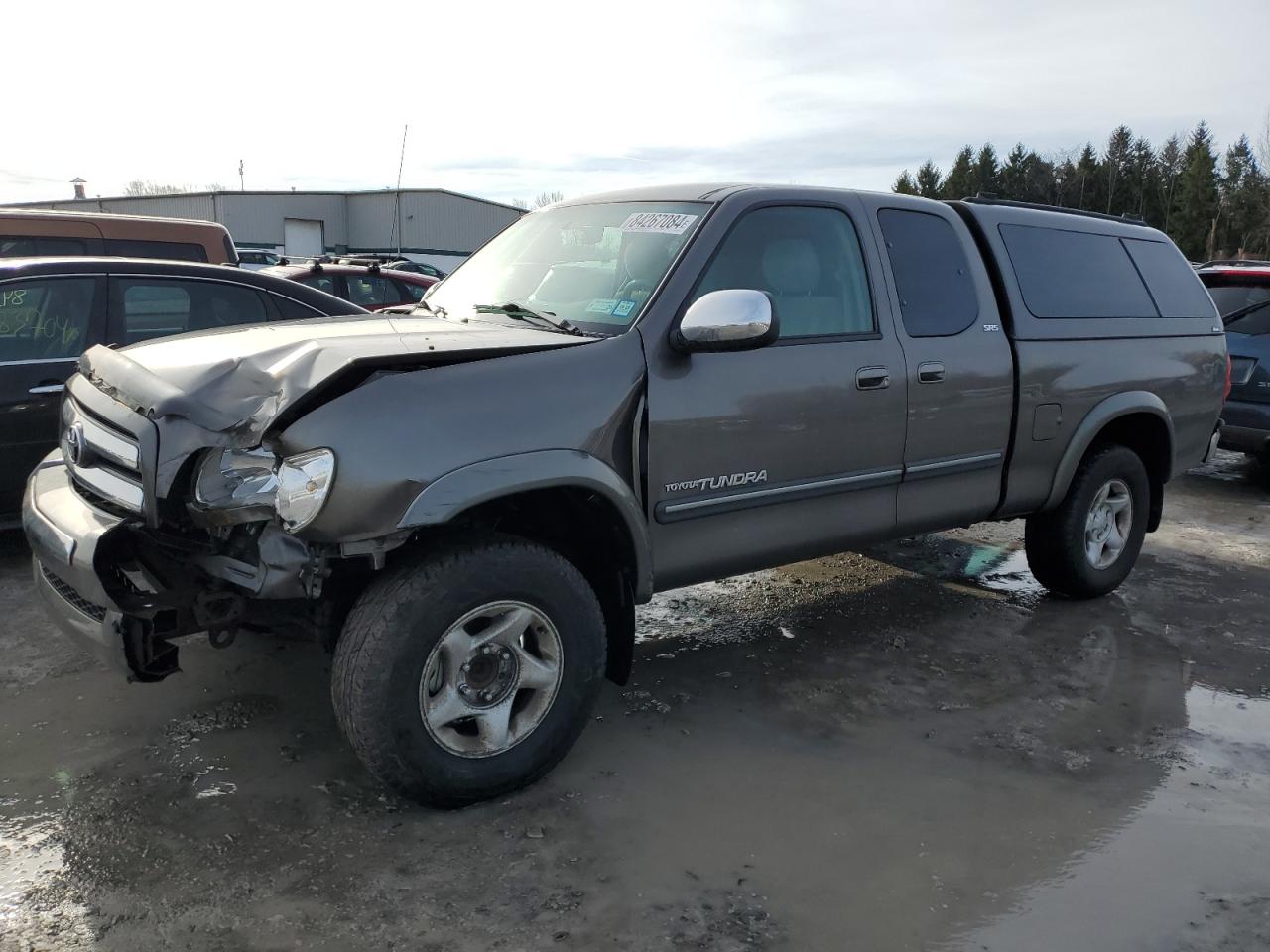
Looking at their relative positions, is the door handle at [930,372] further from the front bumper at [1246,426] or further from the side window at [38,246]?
the side window at [38,246]

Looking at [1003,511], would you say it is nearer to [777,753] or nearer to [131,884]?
[777,753]

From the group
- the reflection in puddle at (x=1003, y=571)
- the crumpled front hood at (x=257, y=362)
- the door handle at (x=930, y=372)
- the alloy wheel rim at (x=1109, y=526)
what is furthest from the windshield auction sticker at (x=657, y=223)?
the reflection in puddle at (x=1003, y=571)

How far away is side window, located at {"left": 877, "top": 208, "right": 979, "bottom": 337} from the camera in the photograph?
4176mm

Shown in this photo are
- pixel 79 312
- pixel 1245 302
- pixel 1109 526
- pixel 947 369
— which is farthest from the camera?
pixel 1245 302

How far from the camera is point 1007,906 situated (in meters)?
2.73

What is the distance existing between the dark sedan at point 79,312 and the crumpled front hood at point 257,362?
182cm

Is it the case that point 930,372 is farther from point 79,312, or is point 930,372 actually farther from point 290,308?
point 79,312

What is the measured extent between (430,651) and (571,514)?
0.73 meters

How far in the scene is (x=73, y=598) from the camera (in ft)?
10.0

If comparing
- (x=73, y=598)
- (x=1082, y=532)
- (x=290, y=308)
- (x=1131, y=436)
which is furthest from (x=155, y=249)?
(x=1131, y=436)

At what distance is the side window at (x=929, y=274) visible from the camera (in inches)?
164

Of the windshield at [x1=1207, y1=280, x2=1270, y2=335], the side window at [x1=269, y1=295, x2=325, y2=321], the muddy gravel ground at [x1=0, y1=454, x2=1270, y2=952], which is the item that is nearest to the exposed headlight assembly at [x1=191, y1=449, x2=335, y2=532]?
the muddy gravel ground at [x1=0, y1=454, x2=1270, y2=952]

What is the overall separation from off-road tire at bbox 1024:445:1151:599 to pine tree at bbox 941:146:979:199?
7449cm

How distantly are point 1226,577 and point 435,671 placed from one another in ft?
16.9
